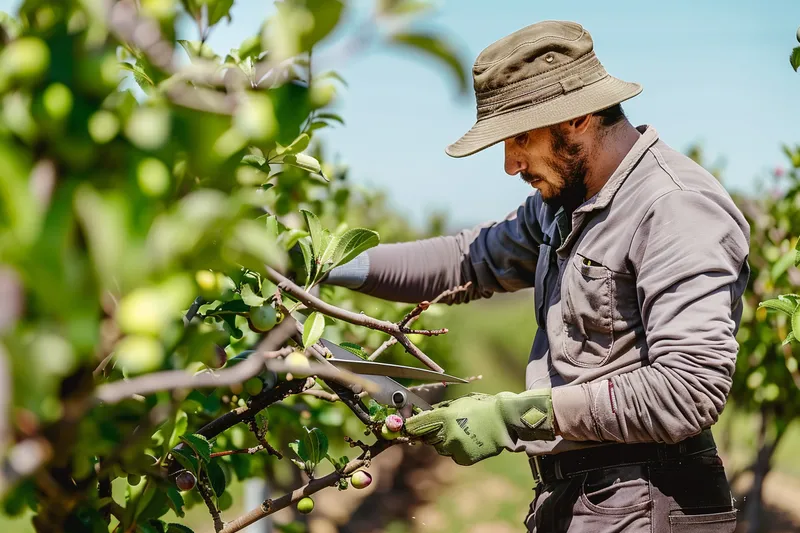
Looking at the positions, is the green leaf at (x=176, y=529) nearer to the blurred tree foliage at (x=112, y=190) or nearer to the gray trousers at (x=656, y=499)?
the blurred tree foliage at (x=112, y=190)

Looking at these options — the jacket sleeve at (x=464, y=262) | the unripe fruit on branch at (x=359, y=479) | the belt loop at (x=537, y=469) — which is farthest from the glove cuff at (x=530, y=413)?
the jacket sleeve at (x=464, y=262)

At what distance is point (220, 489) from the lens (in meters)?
1.72

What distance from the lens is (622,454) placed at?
201cm

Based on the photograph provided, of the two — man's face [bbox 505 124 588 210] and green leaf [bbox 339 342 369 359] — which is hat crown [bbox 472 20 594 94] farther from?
green leaf [bbox 339 342 369 359]

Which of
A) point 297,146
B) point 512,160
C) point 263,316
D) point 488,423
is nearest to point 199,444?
point 263,316

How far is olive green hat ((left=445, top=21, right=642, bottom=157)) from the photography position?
2.06 metres

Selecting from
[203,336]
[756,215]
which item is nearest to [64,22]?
[203,336]

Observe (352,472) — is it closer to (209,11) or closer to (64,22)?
(209,11)

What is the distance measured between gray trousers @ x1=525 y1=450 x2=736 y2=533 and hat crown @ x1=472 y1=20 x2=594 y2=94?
3.66 ft

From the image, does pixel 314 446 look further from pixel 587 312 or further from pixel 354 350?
pixel 587 312

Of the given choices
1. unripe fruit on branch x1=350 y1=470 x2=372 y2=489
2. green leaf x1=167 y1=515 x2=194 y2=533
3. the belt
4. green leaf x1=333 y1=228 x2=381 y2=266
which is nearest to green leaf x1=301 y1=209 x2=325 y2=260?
green leaf x1=333 y1=228 x2=381 y2=266

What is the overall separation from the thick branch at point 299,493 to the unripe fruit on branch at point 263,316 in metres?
0.39

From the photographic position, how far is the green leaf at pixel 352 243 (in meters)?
1.64

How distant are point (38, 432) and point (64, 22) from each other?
0.40 metres
